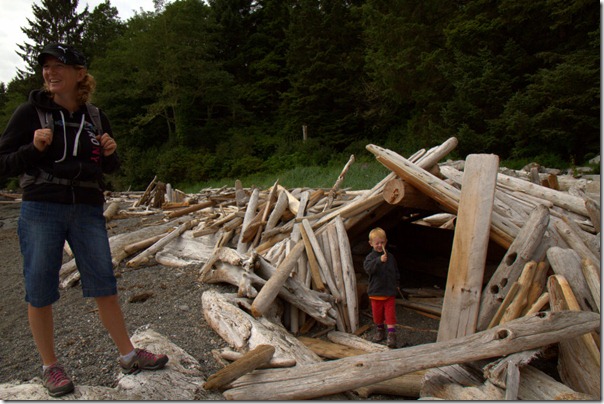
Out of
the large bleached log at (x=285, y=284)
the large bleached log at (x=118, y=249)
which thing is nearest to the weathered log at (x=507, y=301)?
the large bleached log at (x=285, y=284)

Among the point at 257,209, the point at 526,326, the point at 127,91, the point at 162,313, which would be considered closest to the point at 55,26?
the point at 127,91

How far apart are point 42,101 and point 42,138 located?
0.36 m

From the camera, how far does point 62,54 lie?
299cm

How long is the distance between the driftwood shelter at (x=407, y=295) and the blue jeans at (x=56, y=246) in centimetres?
74

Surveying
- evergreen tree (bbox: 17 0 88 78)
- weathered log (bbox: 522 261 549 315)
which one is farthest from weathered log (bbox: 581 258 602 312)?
evergreen tree (bbox: 17 0 88 78)

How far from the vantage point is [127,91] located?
33.2m

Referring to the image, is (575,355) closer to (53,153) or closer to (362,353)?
(362,353)

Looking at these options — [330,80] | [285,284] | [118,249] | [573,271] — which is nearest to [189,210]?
[118,249]

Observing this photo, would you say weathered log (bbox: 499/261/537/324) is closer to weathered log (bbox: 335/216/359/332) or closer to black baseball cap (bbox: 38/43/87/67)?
weathered log (bbox: 335/216/359/332)

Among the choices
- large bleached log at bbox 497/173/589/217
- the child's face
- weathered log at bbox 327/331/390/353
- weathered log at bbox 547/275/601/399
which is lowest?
weathered log at bbox 327/331/390/353

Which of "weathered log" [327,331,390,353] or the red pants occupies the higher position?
the red pants

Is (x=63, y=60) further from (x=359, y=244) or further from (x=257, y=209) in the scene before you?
(x=359, y=244)

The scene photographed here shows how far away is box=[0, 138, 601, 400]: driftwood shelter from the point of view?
3.46 m

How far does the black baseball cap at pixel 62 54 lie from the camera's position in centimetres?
295
